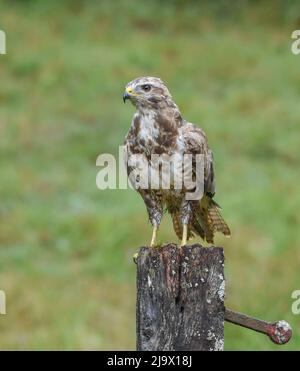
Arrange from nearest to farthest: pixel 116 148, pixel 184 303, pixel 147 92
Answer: pixel 184 303
pixel 147 92
pixel 116 148

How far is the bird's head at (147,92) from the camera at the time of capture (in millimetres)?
4758

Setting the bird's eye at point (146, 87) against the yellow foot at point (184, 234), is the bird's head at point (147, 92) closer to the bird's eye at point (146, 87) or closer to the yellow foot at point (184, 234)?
the bird's eye at point (146, 87)

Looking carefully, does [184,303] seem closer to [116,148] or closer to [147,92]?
[147,92]

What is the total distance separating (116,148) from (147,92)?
8.92m

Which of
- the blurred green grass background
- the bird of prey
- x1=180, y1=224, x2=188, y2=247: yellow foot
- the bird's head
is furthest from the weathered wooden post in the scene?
the blurred green grass background

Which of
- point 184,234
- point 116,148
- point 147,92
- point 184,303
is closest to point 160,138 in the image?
point 147,92

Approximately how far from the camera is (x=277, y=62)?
17.8m

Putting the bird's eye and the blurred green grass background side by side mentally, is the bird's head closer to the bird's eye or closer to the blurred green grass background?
the bird's eye

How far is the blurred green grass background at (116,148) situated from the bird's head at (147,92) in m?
3.15

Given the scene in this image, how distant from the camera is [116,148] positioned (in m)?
13.7

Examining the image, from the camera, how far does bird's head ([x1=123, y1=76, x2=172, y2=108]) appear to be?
4758 mm

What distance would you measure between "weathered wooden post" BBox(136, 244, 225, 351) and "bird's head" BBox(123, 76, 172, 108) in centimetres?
104

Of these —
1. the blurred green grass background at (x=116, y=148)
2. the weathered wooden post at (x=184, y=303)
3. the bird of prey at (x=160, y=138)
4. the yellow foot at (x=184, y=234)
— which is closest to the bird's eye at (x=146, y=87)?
the bird of prey at (x=160, y=138)
